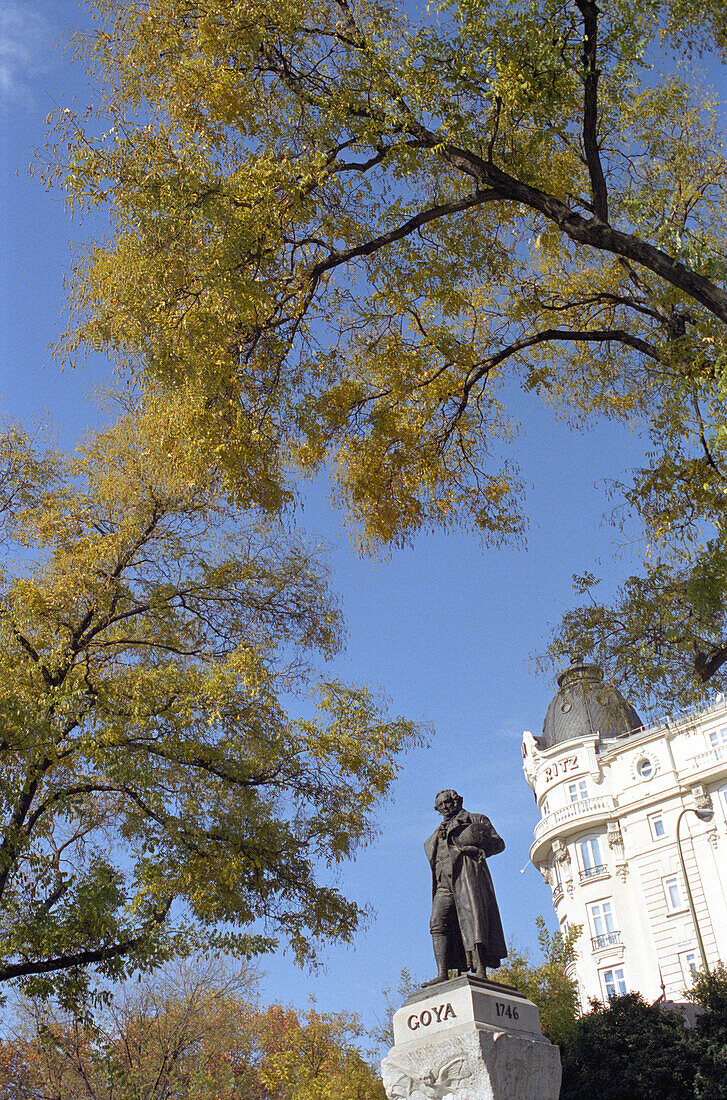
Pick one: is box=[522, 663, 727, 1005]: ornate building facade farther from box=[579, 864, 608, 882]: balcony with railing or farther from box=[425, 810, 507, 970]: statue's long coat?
box=[425, 810, 507, 970]: statue's long coat

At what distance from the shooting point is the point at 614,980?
123 feet

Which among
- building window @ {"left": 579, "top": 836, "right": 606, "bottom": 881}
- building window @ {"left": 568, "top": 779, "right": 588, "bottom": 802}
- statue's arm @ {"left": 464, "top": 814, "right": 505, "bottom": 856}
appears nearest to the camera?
statue's arm @ {"left": 464, "top": 814, "right": 505, "bottom": 856}

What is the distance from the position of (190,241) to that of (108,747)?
207 inches

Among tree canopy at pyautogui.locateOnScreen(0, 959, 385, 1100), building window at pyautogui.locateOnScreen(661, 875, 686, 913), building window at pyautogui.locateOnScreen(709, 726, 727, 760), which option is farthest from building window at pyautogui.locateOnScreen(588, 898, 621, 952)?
tree canopy at pyautogui.locateOnScreen(0, 959, 385, 1100)

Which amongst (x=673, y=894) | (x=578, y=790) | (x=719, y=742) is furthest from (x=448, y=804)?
(x=578, y=790)

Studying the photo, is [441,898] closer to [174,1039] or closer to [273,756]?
[273,756]

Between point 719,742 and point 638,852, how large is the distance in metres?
5.90

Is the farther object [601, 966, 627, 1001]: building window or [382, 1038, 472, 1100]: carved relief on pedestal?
[601, 966, 627, 1001]: building window

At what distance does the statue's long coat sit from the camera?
816cm

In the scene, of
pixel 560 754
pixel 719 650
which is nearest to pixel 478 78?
pixel 719 650

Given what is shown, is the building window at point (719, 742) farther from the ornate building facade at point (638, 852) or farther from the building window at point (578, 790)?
the building window at point (578, 790)

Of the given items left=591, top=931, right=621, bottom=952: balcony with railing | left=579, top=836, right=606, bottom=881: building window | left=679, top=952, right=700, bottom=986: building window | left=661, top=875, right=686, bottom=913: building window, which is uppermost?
Answer: left=579, top=836, right=606, bottom=881: building window

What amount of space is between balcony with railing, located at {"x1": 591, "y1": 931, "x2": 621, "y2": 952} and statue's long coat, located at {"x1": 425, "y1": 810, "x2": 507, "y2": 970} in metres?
33.2

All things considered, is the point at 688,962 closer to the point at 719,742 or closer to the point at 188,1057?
the point at 719,742
